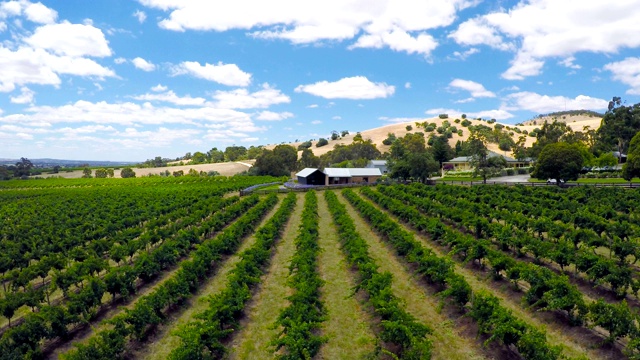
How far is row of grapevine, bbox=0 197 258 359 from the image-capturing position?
1359 cm

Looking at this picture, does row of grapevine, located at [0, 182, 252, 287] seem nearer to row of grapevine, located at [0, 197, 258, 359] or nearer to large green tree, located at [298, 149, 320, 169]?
row of grapevine, located at [0, 197, 258, 359]

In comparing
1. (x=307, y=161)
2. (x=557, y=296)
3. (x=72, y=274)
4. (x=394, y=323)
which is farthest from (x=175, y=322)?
(x=307, y=161)

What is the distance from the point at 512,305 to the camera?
17703mm

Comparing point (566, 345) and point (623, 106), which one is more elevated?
point (623, 106)

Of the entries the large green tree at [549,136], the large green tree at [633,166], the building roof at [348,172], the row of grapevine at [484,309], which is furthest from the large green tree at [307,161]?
the row of grapevine at [484,309]

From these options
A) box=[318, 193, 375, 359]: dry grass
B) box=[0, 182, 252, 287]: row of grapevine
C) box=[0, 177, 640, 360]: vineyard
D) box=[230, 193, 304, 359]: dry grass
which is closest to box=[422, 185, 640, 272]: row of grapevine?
box=[0, 177, 640, 360]: vineyard

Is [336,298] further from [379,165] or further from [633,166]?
[379,165]

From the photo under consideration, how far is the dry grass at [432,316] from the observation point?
1418 cm

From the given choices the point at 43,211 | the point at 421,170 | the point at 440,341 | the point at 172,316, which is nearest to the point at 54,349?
the point at 172,316

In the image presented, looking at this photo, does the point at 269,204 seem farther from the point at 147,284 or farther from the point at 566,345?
the point at 566,345

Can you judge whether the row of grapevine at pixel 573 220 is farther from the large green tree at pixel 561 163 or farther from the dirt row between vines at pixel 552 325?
the large green tree at pixel 561 163

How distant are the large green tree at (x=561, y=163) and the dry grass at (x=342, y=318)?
49256mm

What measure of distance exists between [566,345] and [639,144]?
58.1 meters

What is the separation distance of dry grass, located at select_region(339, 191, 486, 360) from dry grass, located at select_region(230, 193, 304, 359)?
246 inches
